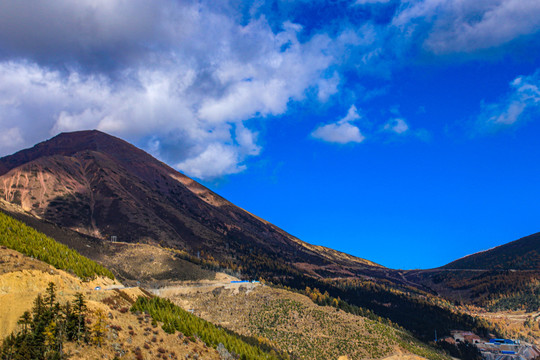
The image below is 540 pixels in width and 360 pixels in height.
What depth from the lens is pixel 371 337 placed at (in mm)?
87500

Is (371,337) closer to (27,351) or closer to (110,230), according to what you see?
(27,351)

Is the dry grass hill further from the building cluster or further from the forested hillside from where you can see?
the building cluster

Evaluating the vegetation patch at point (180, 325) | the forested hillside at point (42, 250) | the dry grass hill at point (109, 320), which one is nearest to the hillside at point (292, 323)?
the vegetation patch at point (180, 325)

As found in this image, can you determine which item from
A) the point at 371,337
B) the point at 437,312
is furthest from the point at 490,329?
the point at 371,337

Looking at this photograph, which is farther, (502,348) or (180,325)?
(502,348)

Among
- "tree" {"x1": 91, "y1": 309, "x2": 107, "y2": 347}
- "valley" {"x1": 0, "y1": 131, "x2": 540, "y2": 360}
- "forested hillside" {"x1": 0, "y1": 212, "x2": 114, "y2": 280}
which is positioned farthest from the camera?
"forested hillside" {"x1": 0, "y1": 212, "x2": 114, "y2": 280}

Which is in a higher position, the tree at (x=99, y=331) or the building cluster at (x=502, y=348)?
the tree at (x=99, y=331)

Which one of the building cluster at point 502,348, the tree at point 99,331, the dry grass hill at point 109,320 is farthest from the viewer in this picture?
the building cluster at point 502,348

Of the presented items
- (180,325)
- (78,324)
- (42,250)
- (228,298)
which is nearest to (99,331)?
(78,324)

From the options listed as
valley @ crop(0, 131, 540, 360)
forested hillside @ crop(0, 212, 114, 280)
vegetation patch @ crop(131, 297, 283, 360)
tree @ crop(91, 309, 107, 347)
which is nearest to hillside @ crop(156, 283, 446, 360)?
valley @ crop(0, 131, 540, 360)

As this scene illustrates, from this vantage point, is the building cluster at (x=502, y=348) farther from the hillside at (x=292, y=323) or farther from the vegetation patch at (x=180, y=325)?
the vegetation patch at (x=180, y=325)

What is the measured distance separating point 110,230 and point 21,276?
153 metres

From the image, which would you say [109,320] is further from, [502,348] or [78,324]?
[502,348]

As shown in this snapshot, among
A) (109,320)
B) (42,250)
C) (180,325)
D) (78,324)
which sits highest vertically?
(42,250)
